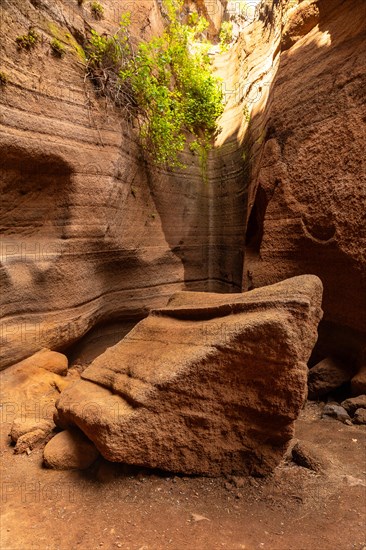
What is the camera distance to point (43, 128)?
445cm

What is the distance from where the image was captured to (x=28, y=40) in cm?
436

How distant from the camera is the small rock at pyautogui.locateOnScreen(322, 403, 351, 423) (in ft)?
13.7

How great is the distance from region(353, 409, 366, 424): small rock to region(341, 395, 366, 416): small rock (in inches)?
4.9

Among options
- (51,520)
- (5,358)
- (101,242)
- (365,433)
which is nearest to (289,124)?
(101,242)

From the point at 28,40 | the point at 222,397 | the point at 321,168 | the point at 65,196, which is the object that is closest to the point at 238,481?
the point at 222,397

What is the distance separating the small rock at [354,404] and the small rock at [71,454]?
316 centimetres

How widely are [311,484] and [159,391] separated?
1.59 metres

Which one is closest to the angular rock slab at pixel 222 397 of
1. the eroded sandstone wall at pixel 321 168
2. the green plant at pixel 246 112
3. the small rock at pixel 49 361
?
the small rock at pixel 49 361

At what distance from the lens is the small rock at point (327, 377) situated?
4766 millimetres

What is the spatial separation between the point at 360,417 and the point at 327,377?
0.82m

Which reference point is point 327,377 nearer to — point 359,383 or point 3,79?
point 359,383

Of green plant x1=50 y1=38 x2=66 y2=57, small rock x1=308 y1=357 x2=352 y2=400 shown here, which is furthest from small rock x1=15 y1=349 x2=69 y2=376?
green plant x1=50 y1=38 x2=66 y2=57

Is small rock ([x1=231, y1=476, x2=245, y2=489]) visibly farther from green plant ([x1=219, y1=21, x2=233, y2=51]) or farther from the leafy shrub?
green plant ([x1=219, y1=21, x2=233, y2=51])

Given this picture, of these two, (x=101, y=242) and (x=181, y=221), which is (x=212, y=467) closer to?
(x=101, y=242)
